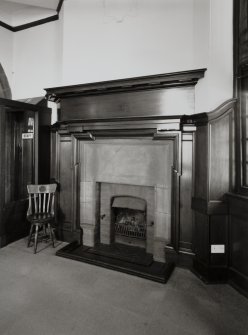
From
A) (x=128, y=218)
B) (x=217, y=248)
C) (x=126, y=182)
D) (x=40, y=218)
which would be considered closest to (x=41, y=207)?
(x=40, y=218)

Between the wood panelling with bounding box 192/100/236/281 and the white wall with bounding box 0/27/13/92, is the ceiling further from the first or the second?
the wood panelling with bounding box 192/100/236/281

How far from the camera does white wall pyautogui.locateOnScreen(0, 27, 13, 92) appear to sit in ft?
13.3

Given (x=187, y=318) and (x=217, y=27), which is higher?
(x=217, y=27)

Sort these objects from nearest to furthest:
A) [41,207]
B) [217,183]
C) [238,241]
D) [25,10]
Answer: [238,241], [217,183], [41,207], [25,10]

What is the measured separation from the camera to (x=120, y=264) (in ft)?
9.09

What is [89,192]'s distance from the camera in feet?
11.2

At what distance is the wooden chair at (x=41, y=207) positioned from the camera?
3.15 metres

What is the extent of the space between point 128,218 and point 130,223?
8 centimetres

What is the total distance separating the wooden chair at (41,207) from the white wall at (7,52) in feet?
7.18


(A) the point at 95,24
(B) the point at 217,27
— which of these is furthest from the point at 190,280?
(A) the point at 95,24

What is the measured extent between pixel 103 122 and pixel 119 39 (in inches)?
45.4

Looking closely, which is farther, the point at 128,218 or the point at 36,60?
the point at 36,60

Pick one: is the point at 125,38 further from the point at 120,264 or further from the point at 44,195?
the point at 120,264

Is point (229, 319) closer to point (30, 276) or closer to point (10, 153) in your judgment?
point (30, 276)
